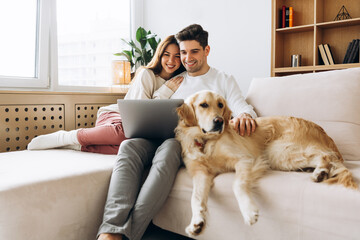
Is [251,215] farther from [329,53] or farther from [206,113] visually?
[329,53]

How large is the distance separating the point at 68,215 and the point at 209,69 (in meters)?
1.33

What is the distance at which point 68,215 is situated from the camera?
1.31m

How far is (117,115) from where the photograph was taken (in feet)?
6.81

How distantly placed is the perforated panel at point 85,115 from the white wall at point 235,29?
5.24 ft

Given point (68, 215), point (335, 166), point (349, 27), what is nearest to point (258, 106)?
point (335, 166)

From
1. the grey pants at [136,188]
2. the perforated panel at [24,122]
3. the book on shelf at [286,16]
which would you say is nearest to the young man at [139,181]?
the grey pants at [136,188]

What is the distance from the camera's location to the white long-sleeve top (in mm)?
1928

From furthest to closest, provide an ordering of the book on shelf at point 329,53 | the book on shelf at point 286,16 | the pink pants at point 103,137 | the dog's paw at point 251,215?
the book on shelf at point 286,16 → the book on shelf at point 329,53 → the pink pants at point 103,137 → the dog's paw at point 251,215

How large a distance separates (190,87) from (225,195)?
0.95 m

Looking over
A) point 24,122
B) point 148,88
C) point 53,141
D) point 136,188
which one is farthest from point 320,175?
point 24,122

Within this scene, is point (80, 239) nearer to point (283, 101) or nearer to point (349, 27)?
point (283, 101)

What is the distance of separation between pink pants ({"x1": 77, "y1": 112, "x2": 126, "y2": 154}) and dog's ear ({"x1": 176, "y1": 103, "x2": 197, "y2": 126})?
492 mm

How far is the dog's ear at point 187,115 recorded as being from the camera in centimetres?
152

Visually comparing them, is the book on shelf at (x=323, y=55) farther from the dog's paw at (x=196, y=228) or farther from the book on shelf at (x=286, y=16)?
the dog's paw at (x=196, y=228)
